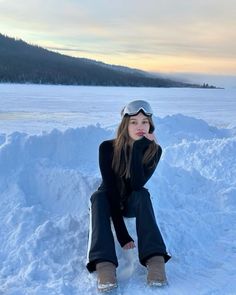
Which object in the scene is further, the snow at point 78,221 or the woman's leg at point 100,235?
the snow at point 78,221

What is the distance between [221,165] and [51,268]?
430 centimetres

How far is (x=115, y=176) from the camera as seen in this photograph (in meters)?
4.23

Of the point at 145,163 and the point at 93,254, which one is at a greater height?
the point at 145,163

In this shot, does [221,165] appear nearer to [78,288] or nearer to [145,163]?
[145,163]

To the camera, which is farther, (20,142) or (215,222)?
(20,142)

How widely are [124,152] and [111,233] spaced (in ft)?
2.32

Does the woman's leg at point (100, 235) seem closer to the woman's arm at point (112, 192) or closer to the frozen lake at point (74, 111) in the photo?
the woman's arm at point (112, 192)

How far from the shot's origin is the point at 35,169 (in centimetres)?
571

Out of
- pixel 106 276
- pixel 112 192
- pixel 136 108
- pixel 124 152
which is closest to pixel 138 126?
pixel 136 108

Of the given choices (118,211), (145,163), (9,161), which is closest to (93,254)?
(118,211)

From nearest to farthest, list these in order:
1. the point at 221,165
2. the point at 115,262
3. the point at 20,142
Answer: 1. the point at 115,262
2. the point at 20,142
3. the point at 221,165

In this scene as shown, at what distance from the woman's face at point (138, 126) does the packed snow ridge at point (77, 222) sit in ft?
2.61

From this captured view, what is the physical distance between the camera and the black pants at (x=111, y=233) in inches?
152

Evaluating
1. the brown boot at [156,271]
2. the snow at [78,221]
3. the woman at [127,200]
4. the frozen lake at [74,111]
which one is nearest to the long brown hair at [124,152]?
the woman at [127,200]
